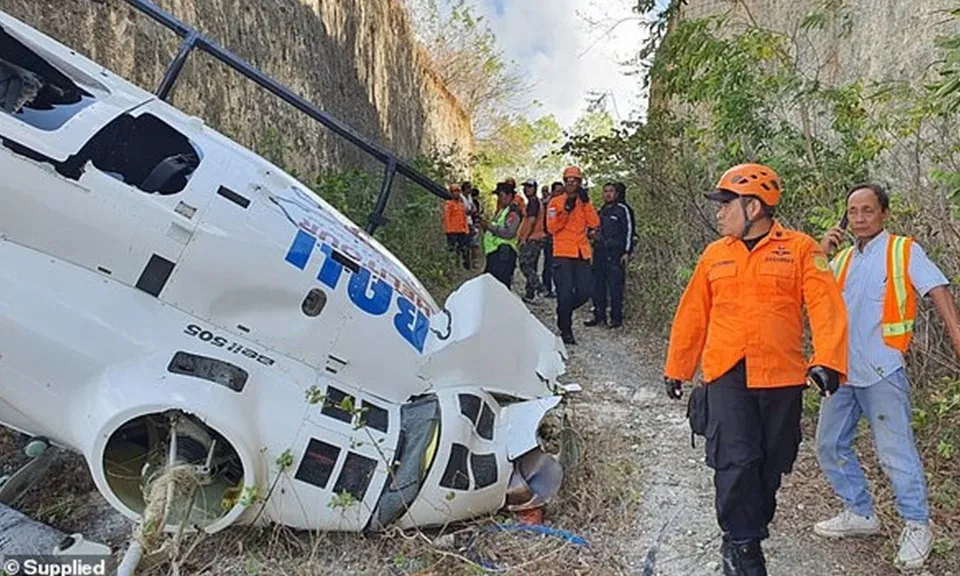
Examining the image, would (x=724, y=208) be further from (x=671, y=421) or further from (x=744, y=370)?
(x=671, y=421)

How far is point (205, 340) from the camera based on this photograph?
309 centimetres

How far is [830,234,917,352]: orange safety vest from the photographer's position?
299cm

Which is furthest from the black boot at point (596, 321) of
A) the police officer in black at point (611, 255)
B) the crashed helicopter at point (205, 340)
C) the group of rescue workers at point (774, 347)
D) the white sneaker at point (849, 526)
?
the group of rescue workers at point (774, 347)

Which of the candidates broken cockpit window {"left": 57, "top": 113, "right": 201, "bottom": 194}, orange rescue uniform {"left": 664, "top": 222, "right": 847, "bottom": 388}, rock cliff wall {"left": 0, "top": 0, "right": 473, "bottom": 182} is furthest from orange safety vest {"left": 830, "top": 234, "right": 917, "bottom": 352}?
rock cliff wall {"left": 0, "top": 0, "right": 473, "bottom": 182}

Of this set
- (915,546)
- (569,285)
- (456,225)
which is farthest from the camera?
(456,225)

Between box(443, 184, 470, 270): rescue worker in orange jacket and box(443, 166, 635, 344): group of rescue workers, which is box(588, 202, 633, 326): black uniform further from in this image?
box(443, 184, 470, 270): rescue worker in orange jacket

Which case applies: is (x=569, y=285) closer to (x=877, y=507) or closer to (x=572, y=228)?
(x=572, y=228)

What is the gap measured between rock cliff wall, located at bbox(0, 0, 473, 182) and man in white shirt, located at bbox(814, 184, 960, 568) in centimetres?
499

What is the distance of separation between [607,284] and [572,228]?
1.27 meters

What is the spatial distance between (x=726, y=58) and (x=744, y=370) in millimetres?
3544

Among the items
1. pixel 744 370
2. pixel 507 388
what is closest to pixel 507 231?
pixel 507 388

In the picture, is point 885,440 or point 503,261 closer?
point 885,440

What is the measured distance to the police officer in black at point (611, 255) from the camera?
7641 millimetres

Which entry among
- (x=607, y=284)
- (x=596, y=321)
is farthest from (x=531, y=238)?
(x=596, y=321)
